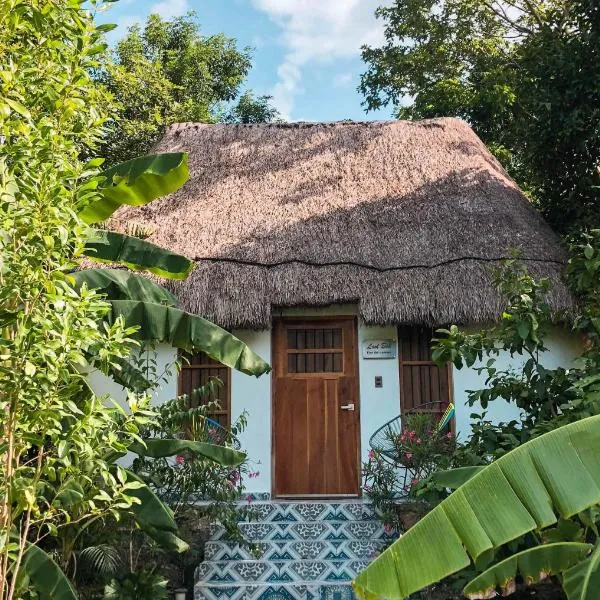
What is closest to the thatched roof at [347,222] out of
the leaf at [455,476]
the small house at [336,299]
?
the small house at [336,299]

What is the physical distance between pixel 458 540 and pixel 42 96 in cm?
242

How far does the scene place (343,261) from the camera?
314 inches

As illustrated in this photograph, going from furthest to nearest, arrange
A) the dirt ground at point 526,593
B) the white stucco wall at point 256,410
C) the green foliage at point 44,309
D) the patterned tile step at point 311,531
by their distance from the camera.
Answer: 1. the white stucco wall at point 256,410
2. the patterned tile step at point 311,531
3. the dirt ground at point 526,593
4. the green foliage at point 44,309

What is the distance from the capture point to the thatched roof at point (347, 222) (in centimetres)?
765

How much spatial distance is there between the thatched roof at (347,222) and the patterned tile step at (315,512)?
1.88 metres

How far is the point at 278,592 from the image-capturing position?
5922mm

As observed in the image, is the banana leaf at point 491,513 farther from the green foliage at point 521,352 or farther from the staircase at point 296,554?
the staircase at point 296,554

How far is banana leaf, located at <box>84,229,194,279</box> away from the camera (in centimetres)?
518

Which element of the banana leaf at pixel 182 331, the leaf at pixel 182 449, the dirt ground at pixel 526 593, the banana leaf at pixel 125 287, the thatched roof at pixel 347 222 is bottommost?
the dirt ground at pixel 526 593

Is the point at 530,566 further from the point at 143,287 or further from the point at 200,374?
the point at 200,374

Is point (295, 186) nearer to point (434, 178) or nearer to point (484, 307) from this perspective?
point (434, 178)

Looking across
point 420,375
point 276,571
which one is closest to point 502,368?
point 420,375

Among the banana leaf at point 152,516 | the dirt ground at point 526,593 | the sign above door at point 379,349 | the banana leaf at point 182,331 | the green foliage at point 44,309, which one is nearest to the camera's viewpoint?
the green foliage at point 44,309

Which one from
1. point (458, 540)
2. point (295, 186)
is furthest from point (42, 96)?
point (295, 186)
